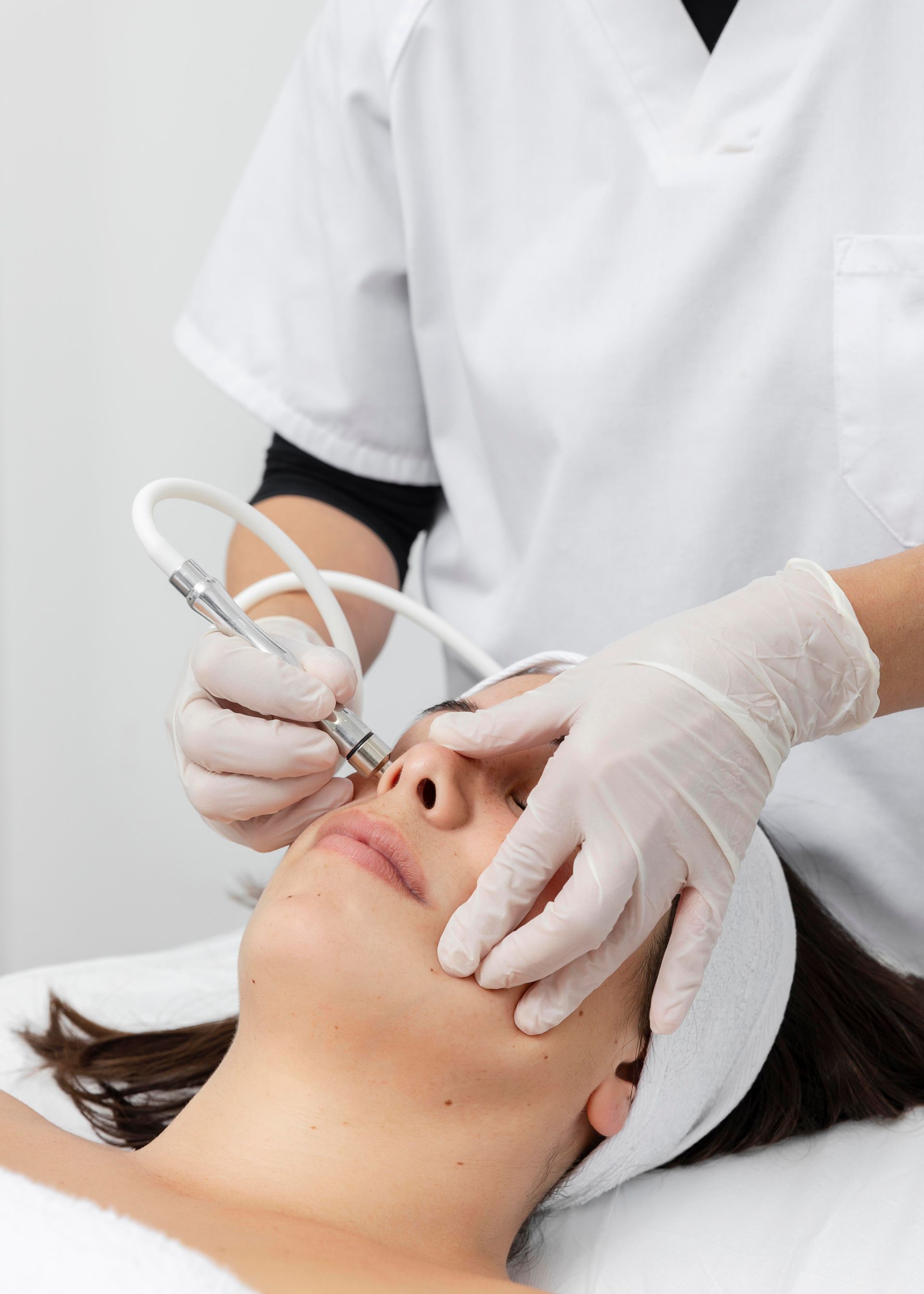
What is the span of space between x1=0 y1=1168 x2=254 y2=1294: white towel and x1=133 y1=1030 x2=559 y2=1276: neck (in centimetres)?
13

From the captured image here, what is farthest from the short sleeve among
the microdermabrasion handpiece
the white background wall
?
the microdermabrasion handpiece

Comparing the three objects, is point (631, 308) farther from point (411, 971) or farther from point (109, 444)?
point (109, 444)

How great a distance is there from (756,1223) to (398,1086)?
43 centimetres

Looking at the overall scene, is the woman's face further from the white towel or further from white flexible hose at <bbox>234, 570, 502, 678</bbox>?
white flexible hose at <bbox>234, 570, 502, 678</bbox>

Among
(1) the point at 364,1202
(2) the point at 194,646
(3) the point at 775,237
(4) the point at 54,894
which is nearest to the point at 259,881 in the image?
(4) the point at 54,894

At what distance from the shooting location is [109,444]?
6.64 ft

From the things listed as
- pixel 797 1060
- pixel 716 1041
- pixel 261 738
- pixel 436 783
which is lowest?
pixel 797 1060

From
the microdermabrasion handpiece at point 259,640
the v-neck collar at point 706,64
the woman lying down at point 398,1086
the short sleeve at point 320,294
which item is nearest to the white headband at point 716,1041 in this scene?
the woman lying down at point 398,1086

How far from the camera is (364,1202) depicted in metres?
0.90

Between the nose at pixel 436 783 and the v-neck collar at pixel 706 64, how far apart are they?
28.3 inches

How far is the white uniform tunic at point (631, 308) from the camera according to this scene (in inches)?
46.0

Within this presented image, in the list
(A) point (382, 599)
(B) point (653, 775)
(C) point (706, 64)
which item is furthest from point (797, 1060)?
(C) point (706, 64)

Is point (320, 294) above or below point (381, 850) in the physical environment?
above

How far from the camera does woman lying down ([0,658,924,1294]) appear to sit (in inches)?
34.2
